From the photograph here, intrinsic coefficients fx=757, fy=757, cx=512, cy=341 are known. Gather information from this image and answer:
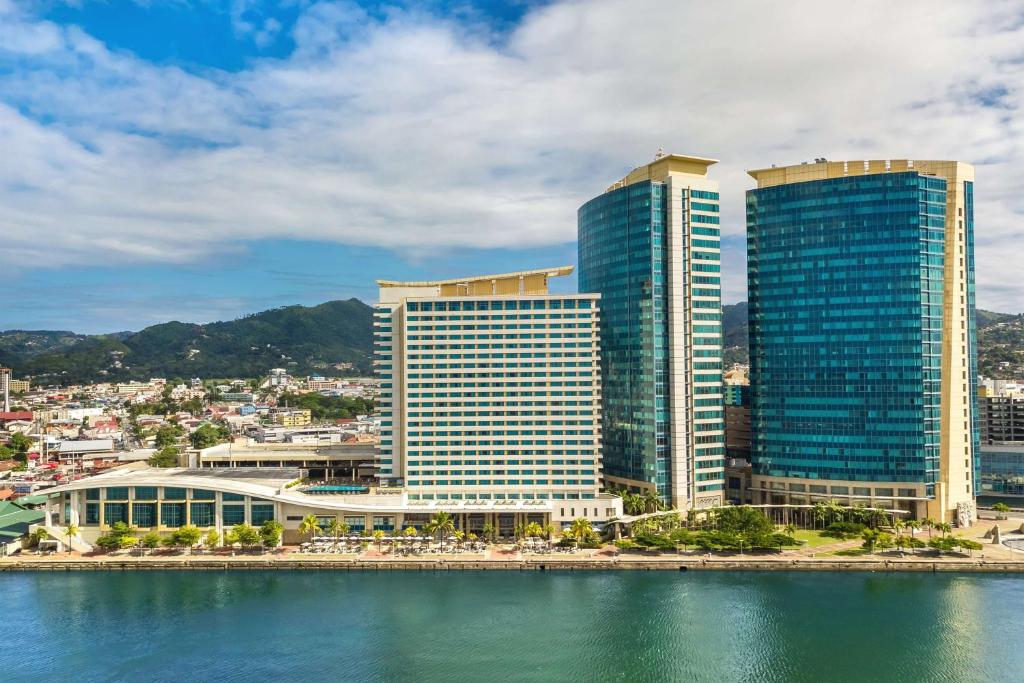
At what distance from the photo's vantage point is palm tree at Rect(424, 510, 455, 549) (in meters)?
98.2

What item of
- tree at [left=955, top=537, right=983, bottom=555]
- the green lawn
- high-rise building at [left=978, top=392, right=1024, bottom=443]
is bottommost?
the green lawn

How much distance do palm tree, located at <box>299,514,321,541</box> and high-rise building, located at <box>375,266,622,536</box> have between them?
532 inches

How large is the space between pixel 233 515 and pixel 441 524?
92.8 ft

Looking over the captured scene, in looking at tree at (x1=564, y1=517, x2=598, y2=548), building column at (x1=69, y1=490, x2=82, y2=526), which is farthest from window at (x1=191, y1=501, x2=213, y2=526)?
tree at (x1=564, y1=517, x2=598, y2=548)

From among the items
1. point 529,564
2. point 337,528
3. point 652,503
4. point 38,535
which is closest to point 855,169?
point 652,503

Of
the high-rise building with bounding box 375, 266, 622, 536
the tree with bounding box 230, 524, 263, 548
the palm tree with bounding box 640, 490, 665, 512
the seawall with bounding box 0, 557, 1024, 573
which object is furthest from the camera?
the high-rise building with bounding box 375, 266, 622, 536

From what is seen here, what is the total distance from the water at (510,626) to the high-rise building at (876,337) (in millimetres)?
21120

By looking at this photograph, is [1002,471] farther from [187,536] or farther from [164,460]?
[164,460]

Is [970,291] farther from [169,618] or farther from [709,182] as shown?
[169,618]

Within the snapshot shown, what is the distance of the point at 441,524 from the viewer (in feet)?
322

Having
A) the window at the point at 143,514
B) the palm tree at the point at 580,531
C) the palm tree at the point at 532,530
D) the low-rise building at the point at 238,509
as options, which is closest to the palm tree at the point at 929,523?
the low-rise building at the point at 238,509

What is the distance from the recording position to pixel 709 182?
4331 inches

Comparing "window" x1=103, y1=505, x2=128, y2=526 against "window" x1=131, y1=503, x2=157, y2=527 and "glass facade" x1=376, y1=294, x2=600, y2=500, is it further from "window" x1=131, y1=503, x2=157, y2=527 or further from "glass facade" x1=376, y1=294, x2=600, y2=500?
"glass facade" x1=376, y1=294, x2=600, y2=500

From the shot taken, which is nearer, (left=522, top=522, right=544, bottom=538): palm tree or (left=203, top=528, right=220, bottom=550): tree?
(left=203, top=528, right=220, bottom=550): tree
